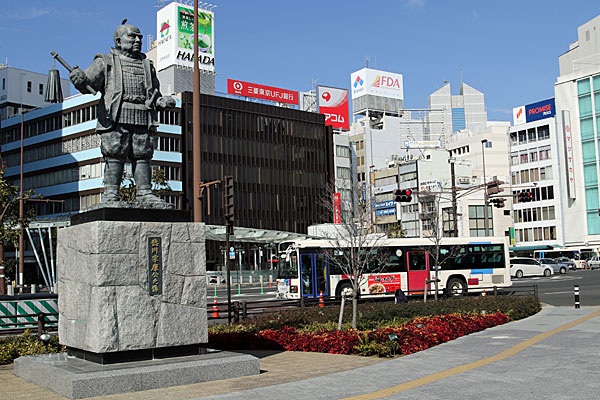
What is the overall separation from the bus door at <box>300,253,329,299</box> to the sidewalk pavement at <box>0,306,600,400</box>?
14.9 m

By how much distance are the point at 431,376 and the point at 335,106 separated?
293 feet

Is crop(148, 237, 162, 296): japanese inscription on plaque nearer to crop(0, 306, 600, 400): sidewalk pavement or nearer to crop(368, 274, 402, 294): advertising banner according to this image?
crop(0, 306, 600, 400): sidewalk pavement

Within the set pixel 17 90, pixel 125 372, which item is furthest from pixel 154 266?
pixel 17 90

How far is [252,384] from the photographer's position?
385 inches

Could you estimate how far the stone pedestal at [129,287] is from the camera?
9852 mm

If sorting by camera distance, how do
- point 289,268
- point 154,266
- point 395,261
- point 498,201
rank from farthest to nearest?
point 498,201, point 395,261, point 289,268, point 154,266

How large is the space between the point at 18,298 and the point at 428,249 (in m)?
19.1

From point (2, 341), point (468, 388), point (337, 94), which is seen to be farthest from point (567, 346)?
point (337, 94)

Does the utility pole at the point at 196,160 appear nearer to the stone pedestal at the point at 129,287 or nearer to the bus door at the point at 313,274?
the stone pedestal at the point at 129,287

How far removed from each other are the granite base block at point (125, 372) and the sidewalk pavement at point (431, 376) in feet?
0.51

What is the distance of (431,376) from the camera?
32.9 ft

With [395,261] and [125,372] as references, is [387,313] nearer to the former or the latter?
[125,372]

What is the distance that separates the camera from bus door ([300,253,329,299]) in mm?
28688

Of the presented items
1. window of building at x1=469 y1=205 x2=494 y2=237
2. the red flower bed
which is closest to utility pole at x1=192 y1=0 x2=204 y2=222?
the red flower bed
